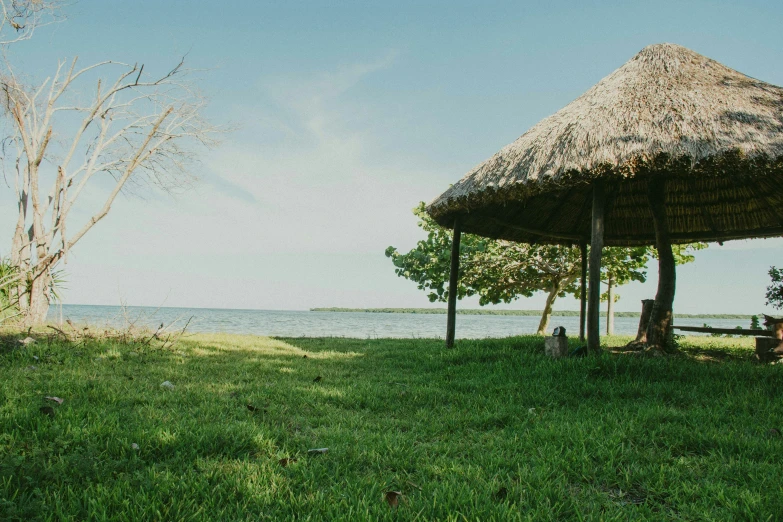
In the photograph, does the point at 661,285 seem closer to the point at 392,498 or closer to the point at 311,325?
the point at 392,498

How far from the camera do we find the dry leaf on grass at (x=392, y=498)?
A: 217 cm

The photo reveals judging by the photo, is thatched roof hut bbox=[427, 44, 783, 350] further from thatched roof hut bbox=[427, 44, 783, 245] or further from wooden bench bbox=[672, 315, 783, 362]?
wooden bench bbox=[672, 315, 783, 362]

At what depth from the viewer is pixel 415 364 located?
21.3 ft

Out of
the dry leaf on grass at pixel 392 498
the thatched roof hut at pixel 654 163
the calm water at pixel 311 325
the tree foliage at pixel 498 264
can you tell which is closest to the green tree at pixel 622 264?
the tree foliage at pixel 498 264

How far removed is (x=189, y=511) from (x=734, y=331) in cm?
886

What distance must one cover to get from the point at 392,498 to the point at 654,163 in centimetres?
485

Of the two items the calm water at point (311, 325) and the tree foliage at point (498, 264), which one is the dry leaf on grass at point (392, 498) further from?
the tree foliage at point (498, 264)

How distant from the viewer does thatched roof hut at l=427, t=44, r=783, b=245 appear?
5.33 metres

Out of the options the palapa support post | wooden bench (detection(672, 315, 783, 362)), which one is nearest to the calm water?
the palapa support post

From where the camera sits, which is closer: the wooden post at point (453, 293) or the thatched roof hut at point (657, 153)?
the thatched roof hut at point (657, 153)

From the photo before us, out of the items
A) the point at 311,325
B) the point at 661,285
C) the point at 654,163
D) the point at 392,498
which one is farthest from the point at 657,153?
the point at 311,325

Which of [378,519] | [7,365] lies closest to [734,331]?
[378,519]

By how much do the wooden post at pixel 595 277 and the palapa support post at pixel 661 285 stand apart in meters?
1.77

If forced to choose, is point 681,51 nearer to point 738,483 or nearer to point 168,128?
point 738,483
